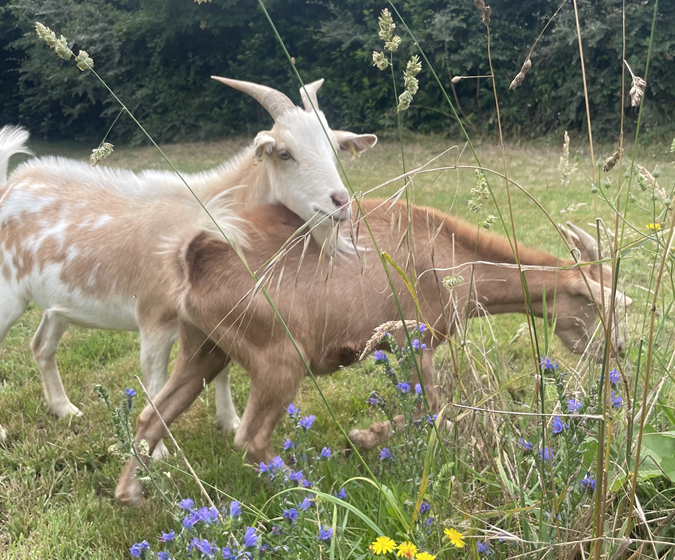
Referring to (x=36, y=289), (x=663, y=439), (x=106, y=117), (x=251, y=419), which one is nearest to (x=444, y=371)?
(x=663, y=439)

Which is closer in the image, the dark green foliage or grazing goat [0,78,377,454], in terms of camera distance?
grazing goat [0,78,377,454]

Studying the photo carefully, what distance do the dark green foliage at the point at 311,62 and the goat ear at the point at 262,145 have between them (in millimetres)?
9001

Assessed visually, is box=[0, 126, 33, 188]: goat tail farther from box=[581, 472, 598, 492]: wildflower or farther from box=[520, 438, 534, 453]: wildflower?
box=[581, 472, 598, 492]: wildflower

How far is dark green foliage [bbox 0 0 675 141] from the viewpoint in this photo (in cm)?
1223

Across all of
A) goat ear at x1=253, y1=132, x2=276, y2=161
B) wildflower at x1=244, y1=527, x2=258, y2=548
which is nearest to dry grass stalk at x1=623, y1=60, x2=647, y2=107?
wildflower at x1=244, y1=527, x2=258, y2=548

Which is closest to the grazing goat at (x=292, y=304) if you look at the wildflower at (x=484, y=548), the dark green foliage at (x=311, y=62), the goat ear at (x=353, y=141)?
the goat ear at (x=353, y=141)

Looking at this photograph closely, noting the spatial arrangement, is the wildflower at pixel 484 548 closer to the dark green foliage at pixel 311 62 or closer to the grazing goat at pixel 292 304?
the grazing goat at pixel 292 304

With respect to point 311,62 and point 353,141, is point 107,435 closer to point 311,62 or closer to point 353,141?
point 353,141

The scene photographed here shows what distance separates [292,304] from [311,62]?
611 inches

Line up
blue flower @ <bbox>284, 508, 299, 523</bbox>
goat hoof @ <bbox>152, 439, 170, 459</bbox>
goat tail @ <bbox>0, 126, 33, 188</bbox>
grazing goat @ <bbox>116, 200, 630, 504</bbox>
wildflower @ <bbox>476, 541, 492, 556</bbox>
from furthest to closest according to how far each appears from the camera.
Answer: goat tail @ <bbox>0, 126, 33, 188</bbox> → goat hoof @ <bbox>152, 439, 170, 459</bbox> → grazing goat @ <bbox>116, 200, 630, 504</bbox> → wildflower @ <bbox>476, 541, 492, 556</bbox> → blue flower @ <bbox>284, 508, 299, 523</bbox>

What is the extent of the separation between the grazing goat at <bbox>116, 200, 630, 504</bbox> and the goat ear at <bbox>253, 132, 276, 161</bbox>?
0.34m

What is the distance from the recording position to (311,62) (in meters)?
16.8

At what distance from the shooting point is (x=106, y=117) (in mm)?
19703

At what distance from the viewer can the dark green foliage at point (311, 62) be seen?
12.2m
